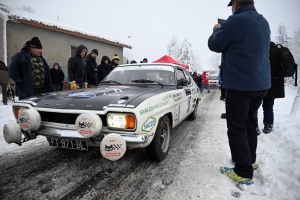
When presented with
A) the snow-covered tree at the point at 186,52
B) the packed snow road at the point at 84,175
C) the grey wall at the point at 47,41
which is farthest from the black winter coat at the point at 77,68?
the snow-covered tree at the point at 186,52

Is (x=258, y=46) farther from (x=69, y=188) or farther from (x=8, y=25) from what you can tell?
(x=8, y=25)

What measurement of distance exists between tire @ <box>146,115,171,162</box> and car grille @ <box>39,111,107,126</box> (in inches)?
26.9

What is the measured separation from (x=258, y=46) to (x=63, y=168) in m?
2.68

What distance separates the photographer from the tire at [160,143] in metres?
2.36

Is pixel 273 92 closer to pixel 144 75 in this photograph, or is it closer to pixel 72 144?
pixel 144 75

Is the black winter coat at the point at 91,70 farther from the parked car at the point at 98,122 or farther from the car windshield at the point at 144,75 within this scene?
the parked car at the point at 98,122

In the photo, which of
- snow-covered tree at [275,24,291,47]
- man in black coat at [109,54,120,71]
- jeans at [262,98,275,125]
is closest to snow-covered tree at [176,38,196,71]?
snow-covered tree at [275,24,291,47]

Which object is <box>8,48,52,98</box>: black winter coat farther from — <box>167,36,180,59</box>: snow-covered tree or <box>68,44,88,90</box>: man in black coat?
<box>167,36,180,59</box>: snow-covered tree

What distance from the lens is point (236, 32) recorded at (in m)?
1.86

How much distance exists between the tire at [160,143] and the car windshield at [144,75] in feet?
3.01

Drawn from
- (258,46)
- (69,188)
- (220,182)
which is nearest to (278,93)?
(258,46)

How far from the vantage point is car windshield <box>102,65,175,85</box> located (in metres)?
Result: 3.37

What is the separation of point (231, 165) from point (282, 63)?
2111 millimetres

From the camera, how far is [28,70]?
336 cm
